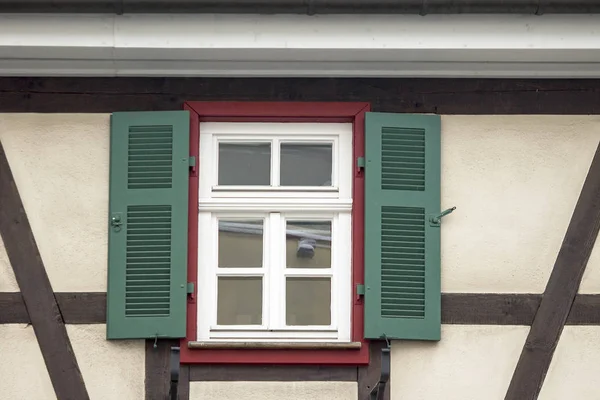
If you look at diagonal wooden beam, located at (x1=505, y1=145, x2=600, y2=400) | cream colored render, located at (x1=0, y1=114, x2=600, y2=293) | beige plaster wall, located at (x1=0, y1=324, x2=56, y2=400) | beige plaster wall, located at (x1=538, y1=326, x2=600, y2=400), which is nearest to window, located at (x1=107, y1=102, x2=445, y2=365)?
cream colored render, located at (x1=0, y1=114, x2=600, y2=293)

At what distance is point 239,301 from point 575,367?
6.19 ft

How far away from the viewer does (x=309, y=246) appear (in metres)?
8.43

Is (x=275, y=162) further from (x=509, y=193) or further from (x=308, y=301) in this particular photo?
(x=509, y=193)

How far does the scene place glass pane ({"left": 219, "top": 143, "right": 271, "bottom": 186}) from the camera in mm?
8484

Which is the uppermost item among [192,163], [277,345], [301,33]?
[301,33]

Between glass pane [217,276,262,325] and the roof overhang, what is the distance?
1511 mm

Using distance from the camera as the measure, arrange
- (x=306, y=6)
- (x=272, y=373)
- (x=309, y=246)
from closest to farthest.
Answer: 1. (x=306, y=6)
2. (x=272, y=373)
3. (x=309, y=246)

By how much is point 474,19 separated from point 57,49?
226 centimetres

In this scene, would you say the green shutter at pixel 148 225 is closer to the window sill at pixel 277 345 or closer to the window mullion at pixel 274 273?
the window sill at pixel 277 345

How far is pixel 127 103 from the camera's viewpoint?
333 inches

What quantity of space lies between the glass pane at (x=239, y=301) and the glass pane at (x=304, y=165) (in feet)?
1.98

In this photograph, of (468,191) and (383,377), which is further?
(468,191)

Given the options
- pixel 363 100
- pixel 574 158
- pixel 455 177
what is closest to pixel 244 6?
pixel 363 100

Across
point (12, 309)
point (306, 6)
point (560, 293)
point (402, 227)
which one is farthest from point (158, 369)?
point (560, 293)
